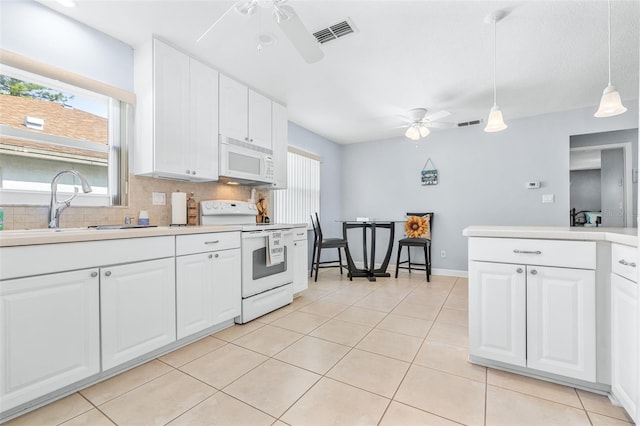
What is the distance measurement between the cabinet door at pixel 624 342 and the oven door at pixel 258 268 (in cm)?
238

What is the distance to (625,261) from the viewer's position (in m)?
1.34

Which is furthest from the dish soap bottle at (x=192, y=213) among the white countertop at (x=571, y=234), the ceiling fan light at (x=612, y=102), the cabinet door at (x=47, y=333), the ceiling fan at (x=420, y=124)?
the ceiling fan light at (x=612, y=102)

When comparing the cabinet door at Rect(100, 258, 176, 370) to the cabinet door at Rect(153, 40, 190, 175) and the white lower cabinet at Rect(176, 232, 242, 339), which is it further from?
the cabinet door at Rect(153, 40, 190, 175)

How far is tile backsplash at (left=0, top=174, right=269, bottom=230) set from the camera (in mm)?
1835

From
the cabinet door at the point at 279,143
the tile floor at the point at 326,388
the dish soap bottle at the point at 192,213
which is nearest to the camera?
the tile floor at the point at 326,388

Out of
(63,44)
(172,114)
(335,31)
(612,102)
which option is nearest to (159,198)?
(172,114)

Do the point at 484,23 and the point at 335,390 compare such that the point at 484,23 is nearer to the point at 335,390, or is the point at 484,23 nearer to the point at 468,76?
the point at 468,76

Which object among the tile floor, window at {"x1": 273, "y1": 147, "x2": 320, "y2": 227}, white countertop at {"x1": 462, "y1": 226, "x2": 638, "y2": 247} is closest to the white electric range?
the tile floor

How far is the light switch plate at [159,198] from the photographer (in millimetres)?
2551

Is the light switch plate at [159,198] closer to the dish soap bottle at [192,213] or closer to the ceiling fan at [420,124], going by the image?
the dish soap bottle at [192,213]

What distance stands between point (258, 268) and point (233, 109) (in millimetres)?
1619

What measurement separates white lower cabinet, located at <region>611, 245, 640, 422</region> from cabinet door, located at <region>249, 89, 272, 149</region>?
118 inches

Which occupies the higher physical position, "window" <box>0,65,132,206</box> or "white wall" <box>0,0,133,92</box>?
"white wall" <box>0,0,133,92</box>

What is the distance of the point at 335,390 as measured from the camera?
157cm
